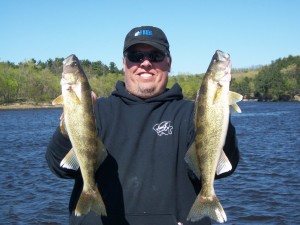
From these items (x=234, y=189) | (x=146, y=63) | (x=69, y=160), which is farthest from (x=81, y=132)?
(x=234, y=189)

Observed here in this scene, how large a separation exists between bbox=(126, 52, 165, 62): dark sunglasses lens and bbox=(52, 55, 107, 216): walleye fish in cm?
86

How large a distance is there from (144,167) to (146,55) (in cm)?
135

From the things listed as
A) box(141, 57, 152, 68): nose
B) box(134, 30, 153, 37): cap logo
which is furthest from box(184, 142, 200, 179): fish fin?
box(134, 30, 153, 37): cap logo

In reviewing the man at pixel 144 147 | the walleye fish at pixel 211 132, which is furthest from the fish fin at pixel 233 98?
the man at pixel 144 147

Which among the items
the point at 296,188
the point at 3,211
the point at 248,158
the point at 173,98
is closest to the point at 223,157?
the point at 173,98

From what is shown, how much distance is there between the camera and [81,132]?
419cm

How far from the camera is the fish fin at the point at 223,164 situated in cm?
438

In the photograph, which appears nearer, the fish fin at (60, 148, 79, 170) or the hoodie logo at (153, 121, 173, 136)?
the fish fin at (60, 148, 79, 170)

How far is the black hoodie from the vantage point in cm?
451

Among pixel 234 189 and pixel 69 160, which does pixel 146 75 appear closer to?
pixel 69 160

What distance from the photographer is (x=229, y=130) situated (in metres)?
4.34

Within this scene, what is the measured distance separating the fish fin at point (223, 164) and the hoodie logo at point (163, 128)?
67 cm

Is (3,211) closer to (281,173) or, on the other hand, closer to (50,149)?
(50,149)

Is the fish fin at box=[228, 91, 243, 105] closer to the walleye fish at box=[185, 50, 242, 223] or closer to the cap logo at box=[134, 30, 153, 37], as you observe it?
the walleye fish at box=[185, 50, 242, 223]
